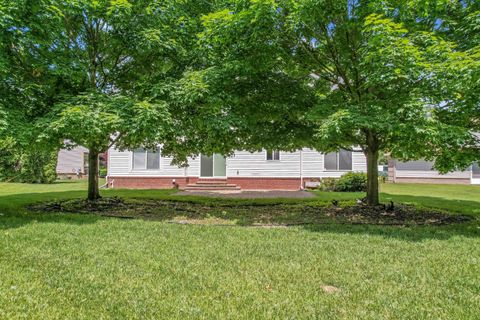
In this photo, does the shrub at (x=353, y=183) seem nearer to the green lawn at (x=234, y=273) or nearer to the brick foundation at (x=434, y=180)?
the green lawn at (x=234, y=273)

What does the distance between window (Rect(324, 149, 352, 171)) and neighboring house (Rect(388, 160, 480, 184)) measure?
25.1 feet

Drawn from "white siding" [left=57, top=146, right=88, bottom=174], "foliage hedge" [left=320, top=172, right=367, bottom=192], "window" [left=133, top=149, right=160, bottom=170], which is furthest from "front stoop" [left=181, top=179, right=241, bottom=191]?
"white siding" [left=57, top=146, right=88, bottom=174]

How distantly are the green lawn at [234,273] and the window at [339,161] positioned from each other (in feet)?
38.8

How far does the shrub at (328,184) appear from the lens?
16903mm

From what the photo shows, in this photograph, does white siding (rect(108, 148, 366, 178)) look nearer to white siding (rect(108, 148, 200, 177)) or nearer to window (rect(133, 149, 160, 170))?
white siding (rect(108, 148, 200, 177))

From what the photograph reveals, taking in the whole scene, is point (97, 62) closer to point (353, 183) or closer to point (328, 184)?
point (328, 184)

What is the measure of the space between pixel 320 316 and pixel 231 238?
301 cm

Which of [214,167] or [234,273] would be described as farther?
[214,167]

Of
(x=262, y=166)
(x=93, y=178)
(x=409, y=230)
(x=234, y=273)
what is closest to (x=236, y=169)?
(x=262, y=166)

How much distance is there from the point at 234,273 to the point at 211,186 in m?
13.5

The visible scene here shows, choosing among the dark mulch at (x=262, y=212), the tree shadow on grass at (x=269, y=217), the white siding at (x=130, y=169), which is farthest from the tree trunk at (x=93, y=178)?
the white siding at (x=130, y=169)

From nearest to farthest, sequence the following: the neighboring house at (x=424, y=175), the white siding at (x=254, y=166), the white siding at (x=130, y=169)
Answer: the white siding at (x=254, y=166) → the white siding at (x=130, y=169) → the neighboring house at (x=424, y=175)

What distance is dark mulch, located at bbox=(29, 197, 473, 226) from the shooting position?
7.88 metres

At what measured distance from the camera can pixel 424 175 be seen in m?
24.1
